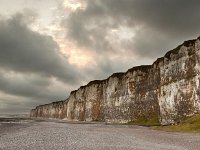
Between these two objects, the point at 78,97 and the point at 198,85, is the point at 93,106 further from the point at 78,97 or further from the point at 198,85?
the point at 198,85

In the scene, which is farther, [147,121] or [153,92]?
[153,92]

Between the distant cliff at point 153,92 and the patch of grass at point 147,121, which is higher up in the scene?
the distant cliff at point 153,92

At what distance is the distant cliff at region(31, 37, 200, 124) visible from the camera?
44.9 meters

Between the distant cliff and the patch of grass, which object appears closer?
the distant cliff

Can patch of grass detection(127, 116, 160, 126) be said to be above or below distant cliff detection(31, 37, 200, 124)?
below

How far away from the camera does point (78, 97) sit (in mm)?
108750

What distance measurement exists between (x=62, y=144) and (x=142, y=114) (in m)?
48.3

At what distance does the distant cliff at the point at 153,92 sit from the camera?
4488 cm

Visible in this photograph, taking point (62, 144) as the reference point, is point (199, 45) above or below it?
above

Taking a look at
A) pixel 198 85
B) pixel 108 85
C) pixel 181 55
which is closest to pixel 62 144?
pixel 198 85

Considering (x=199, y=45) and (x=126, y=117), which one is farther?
(x=126, y=117)

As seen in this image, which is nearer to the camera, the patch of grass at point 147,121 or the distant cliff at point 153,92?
the distant cliff at point 153,92

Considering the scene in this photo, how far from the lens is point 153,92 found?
60156 mm

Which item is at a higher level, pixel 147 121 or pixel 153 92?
pixel 153 92
